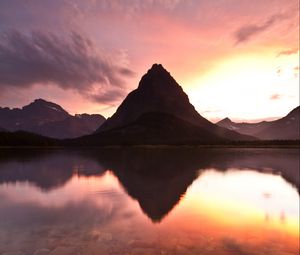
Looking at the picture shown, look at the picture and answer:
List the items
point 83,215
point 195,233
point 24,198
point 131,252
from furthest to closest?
point 24,198 → point 83,215 → point 195,233 → point 131,252

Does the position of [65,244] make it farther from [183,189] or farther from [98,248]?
[183,189]

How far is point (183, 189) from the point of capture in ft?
138

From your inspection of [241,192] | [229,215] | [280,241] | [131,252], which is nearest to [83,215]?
[131,252]

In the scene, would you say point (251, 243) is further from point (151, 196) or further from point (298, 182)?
point (298, 182)

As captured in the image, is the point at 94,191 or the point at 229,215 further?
the point at 94,191

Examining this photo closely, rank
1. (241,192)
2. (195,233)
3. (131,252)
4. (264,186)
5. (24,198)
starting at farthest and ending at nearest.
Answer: (264,186)
(241,192)
(24,198)
(195,233)
(131,252)

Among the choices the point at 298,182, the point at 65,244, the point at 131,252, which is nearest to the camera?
the point at 131,252

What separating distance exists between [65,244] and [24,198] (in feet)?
65.2

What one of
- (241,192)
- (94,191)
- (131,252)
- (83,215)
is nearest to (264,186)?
(241,192)

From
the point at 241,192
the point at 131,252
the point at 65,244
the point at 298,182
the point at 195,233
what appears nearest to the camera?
the point at 131,252

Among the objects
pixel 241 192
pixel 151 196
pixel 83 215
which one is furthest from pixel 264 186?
pixel 83 215

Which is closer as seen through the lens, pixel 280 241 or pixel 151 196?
pixel 280 241

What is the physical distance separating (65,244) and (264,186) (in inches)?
1405

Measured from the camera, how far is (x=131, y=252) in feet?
56.1
